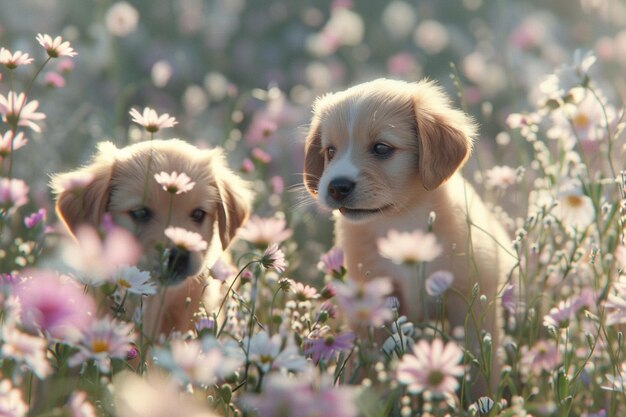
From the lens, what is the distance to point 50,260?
3.75 metres

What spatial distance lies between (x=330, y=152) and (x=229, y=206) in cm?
48

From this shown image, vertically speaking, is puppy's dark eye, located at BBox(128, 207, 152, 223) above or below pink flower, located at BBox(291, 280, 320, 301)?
below

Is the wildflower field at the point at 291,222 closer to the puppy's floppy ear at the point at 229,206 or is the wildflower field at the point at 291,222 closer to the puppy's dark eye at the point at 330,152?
the puppy's floppy ear at the point at 229,206

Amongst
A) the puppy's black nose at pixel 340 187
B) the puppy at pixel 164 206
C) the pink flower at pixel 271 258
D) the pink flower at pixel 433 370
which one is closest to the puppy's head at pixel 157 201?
the puppy at pixel 164 206

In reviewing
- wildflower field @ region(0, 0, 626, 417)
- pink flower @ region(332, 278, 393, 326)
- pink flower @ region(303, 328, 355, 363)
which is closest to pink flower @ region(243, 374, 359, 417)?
wildflower field @ region(0, 0, 626, 417)

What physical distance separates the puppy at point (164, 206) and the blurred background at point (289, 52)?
1.92 meters

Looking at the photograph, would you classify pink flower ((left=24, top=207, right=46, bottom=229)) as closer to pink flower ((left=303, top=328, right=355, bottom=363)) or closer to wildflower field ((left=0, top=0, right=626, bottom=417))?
wildflower field ((left=0, top=0, right=626, bottom=417))

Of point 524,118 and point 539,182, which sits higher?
point 524,118

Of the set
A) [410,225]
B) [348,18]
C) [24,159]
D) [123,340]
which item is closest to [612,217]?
[410,225]

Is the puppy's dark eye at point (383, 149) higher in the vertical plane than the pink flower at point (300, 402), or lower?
lower

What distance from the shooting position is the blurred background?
5.92 m

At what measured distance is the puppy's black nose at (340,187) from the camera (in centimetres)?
302

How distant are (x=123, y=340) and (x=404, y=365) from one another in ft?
1.66

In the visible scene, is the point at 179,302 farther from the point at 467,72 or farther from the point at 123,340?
the point at 467,72
